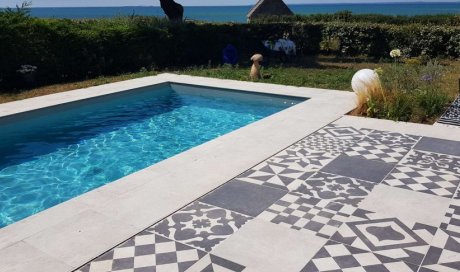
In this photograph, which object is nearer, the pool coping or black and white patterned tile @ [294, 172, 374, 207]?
the pool coping

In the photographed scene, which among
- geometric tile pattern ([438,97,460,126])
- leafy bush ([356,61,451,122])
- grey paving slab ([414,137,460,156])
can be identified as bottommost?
grey paving slab ([414,137,460,156])

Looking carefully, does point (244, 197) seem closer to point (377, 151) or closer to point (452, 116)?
point (377, 151)

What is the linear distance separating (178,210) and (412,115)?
614cm

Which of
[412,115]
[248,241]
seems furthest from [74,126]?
[412,115]

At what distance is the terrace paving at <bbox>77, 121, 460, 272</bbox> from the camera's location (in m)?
3.94

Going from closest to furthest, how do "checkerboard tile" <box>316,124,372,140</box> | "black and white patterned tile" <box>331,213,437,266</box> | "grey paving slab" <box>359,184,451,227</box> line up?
1. "black and white patterned tile" <box>331,213,437,266</box>
2. "grey paving slab" <box>359,184,451,227</box>
3. "checkerboard tile" <box>316,124,372,140</box>

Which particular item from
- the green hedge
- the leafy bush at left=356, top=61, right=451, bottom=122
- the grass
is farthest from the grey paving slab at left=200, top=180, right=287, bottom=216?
the green hedge

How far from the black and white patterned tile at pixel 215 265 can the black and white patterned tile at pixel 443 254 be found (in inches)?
65.5

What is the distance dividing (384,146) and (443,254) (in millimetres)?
3333

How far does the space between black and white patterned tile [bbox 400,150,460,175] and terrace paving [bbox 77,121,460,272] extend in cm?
1

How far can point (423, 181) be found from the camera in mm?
5695

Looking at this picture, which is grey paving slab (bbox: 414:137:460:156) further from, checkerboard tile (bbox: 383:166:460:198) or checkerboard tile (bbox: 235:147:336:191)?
checkerboard tile (bbox: 235:147:336:191)

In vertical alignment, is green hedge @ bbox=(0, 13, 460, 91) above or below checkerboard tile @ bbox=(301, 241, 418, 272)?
above

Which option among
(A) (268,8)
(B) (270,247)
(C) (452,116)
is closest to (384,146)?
(C) (452,116)
